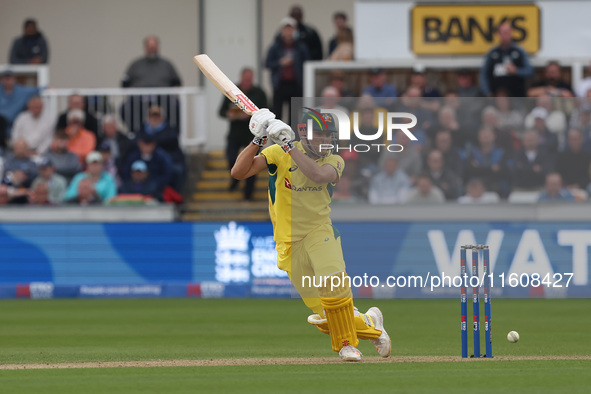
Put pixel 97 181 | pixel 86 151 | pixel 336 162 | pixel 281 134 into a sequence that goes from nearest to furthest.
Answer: pixel 281 134
pixel 336 162
pixel 97 181
pixel 86 151

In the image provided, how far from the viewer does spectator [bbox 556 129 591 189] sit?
16.2 metres

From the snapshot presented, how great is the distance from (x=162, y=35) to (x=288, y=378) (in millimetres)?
15744

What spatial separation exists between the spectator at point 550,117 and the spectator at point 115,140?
19.9 ft

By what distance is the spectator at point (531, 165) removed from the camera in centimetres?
1630

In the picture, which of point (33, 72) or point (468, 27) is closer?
point (468, 27)

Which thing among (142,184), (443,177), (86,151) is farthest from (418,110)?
(86,151)

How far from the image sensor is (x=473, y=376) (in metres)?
7.75

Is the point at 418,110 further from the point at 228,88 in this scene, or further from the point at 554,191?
the point at 228,88

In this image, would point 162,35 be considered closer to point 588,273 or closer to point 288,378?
point 588,273

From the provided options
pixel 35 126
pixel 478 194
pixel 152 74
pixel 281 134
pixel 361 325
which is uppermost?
pixel 152 74

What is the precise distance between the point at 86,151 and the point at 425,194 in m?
5.56

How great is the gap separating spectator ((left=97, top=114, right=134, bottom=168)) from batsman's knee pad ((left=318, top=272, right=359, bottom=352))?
385 inches

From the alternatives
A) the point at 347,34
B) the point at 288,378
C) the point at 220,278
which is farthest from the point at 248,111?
the point at 347,34

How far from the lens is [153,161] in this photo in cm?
1794
